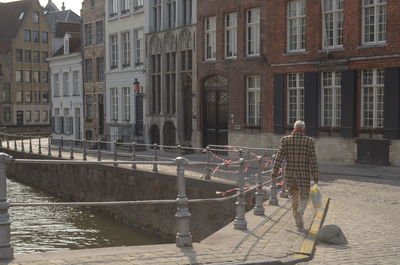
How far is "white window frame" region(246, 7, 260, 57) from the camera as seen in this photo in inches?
1001

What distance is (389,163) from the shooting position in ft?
67.4

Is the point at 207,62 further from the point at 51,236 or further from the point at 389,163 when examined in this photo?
the point at 51,236

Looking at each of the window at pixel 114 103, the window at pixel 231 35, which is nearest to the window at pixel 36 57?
the window at pixel 114 103

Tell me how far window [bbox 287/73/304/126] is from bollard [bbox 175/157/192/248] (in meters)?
16.6

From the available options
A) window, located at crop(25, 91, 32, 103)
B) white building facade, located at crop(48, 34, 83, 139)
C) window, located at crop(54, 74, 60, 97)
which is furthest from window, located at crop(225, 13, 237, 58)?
window, located at crop(25, 91, 32, 103)

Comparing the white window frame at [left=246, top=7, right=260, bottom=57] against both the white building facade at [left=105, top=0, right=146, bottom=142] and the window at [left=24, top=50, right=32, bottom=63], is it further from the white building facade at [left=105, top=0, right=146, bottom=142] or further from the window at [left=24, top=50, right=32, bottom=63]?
the window at [left=24, top=50, right=32, bottom=63]

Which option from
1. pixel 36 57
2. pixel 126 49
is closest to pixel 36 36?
pixel 36 57

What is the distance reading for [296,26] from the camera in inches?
925

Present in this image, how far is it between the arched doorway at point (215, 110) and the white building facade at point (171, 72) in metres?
0.60

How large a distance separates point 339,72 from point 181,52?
10123 mm

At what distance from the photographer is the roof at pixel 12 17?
68.6 m

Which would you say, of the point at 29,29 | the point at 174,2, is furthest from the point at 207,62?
the point at 29,29

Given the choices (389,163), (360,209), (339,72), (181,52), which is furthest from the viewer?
(181,52)

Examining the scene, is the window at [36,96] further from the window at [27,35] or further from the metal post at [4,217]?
the metal post at [4,217]
